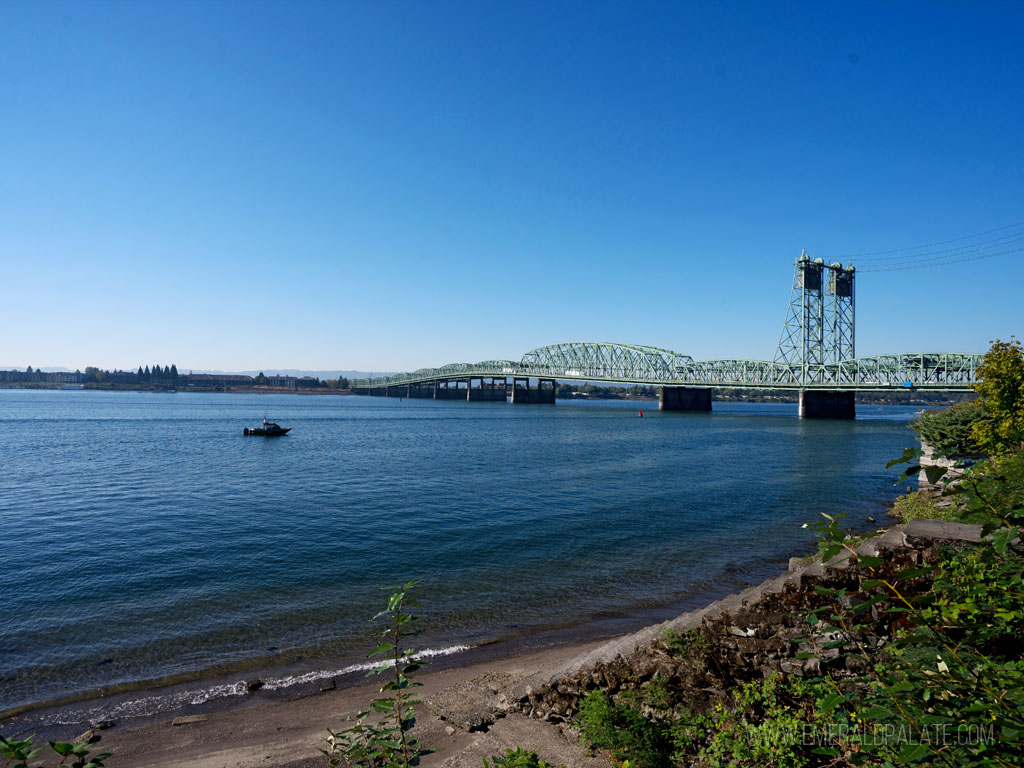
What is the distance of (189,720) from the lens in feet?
33.4

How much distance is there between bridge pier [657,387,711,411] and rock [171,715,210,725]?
154 meters

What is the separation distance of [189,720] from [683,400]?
525 feet

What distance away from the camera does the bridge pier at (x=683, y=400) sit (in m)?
158

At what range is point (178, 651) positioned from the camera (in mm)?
13172

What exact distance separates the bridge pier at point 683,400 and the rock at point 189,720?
15439 cm

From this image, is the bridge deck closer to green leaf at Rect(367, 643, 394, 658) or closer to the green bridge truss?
the green bridge truss

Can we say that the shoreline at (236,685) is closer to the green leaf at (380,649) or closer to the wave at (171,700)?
the wave at (171,700)

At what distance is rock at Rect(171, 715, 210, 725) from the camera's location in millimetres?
10115

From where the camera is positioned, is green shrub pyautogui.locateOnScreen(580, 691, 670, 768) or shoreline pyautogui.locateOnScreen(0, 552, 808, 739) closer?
green shrub pyautogui.locateOnScreen(580, 691, 670, 768)

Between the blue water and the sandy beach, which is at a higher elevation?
the sandy beach

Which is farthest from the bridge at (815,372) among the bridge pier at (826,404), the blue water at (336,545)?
the blue water at (336,545)

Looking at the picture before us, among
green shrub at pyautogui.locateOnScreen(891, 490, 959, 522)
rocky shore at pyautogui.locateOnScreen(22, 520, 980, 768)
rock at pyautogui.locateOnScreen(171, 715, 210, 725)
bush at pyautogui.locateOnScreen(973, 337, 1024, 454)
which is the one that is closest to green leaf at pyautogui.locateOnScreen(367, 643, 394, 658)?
rocky shore at pyautogui.locateOnScreen(22, 520, 980, 768)

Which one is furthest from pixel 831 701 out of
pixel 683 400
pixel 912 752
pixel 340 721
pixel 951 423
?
pixel 683 400

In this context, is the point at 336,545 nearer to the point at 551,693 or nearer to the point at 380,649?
the point at 551,693
